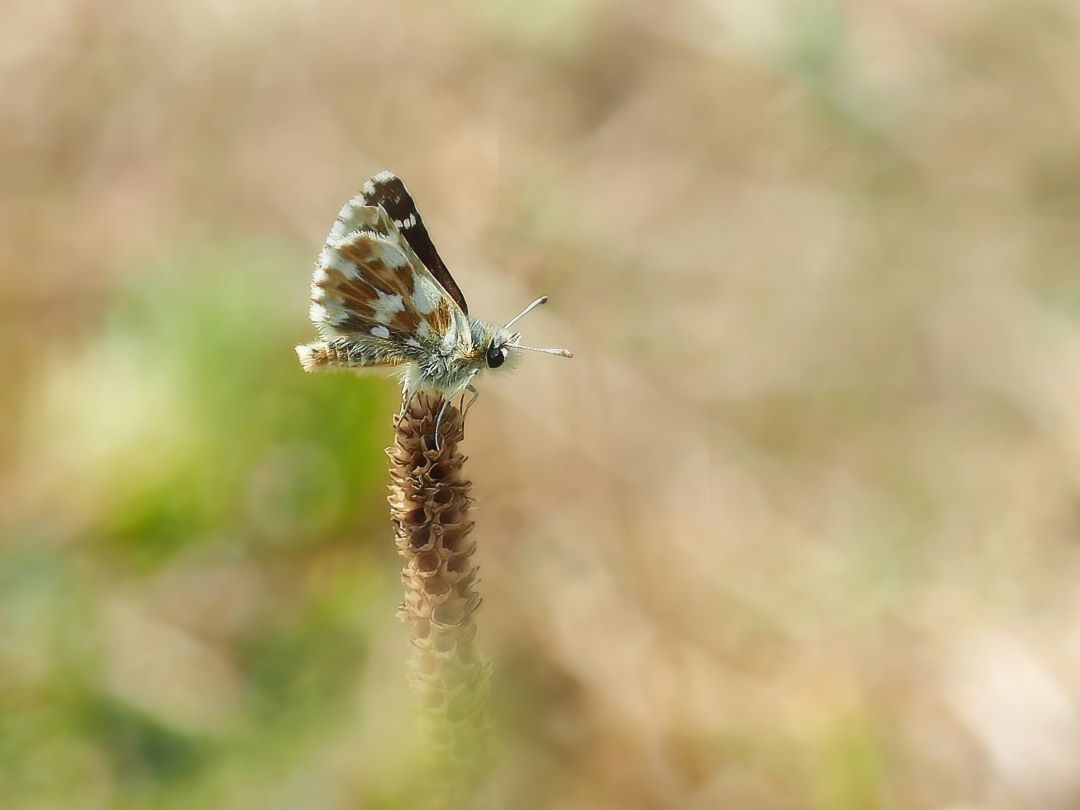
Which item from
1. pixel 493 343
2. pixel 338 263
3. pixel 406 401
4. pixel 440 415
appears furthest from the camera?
pixel 493 343

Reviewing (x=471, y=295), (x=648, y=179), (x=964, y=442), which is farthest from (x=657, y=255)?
(x=964, y=442)

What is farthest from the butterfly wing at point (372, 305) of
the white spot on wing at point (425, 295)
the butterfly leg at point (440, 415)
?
the butterfly leg at point (440, 415)

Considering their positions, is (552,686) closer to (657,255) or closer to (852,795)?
(852,795)

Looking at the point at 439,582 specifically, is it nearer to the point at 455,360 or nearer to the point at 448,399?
the point at 448,399

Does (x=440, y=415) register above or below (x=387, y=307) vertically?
below

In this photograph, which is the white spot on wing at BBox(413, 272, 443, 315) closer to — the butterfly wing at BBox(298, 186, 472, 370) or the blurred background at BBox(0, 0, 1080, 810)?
the butterfly wing at BBox(298, 186, 472, 370)

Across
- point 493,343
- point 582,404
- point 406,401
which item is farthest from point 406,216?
point 582,404

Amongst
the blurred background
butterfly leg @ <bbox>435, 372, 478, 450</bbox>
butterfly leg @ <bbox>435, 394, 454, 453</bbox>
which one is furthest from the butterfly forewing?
the blurred background

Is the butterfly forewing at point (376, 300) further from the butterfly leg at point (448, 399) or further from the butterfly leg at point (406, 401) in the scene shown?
the butterfly leg at point (406, 401)
